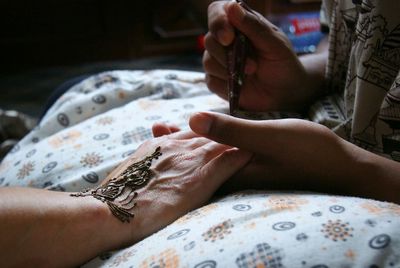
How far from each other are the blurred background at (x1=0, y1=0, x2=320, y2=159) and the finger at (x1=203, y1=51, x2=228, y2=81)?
4.87 feet

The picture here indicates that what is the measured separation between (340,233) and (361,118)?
252 mm

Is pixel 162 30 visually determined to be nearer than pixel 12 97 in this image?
No

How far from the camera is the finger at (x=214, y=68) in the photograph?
85 centimetres

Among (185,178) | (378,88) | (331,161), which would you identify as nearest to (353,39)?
(378,88)

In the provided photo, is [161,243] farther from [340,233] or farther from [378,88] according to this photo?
[378,88]

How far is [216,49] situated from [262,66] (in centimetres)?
9

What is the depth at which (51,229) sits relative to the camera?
483mm

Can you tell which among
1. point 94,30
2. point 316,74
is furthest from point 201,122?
point 94,30

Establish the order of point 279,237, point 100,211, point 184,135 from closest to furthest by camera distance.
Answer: point 279,237, point 100,211, point 184,135

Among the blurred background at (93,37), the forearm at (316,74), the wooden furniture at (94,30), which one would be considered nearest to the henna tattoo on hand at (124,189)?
the forearm at (316,74)

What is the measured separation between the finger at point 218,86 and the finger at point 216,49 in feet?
0.13

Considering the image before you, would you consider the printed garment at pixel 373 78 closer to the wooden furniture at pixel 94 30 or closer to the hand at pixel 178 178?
the hand at pixel 178 178

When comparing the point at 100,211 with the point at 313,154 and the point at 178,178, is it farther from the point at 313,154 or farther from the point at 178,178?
the point at 313,154

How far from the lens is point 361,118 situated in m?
0.59
